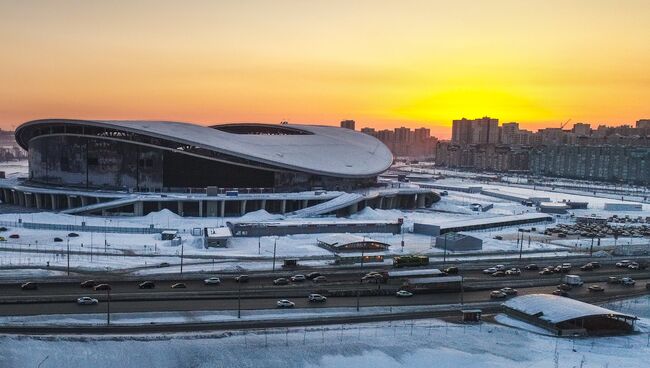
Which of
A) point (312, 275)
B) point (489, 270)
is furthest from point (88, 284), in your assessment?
point (489, 270)

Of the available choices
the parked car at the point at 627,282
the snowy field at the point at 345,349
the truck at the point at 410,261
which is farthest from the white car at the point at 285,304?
the parked car at the point at 627,282

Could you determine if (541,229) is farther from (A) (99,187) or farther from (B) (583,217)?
(A) (99,187)

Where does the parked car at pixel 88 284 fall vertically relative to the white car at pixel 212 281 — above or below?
below

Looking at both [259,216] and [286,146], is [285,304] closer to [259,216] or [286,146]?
[259,216]

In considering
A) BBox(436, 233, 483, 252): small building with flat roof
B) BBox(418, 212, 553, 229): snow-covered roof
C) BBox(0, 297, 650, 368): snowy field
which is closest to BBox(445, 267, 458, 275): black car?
BBox(436, 233, 483, 252): small building with flat roof

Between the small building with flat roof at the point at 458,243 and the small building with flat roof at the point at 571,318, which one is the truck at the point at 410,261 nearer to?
the small building with flat roof at the point at 458,243

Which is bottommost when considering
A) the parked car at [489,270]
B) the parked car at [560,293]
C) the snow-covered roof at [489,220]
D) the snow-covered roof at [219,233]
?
the parked car at [560,293]

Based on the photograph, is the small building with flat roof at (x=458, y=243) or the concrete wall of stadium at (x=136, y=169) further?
the concrete wall of stadium at (x=136, y=169)
